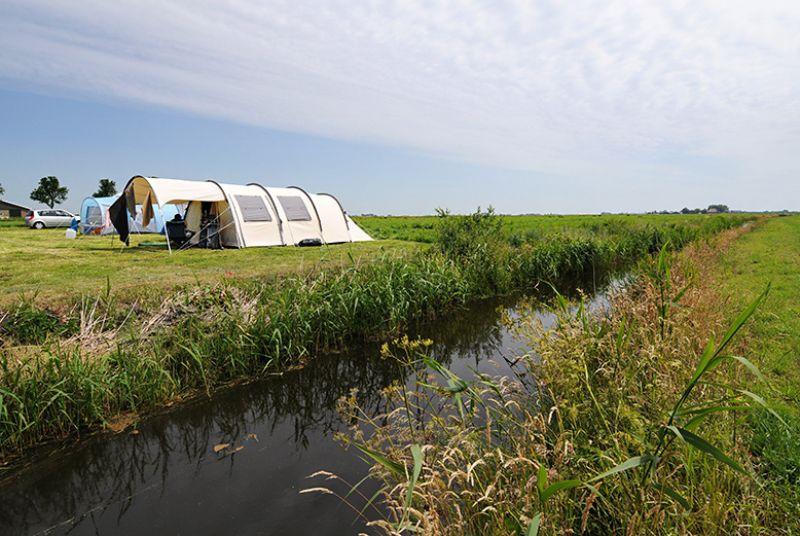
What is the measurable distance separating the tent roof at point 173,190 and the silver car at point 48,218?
19402 mm

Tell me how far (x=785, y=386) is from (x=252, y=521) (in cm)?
551

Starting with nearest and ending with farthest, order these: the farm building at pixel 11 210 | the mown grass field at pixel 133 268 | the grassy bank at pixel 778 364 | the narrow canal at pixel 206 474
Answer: the grassy bank at pixel 778 364, the narrow canal at pixel 206 474, the mown grass field at pixel 133 268, the farm building at pixel 11 210

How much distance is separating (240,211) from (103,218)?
1379 centimetres

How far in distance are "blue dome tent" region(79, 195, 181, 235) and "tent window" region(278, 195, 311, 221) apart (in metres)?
9.58

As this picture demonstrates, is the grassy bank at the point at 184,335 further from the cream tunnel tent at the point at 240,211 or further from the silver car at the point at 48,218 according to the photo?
the silver car at the point at 48,218

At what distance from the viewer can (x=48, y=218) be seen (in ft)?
102

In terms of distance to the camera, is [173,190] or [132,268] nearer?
[132,268]

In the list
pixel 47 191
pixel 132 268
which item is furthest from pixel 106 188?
pixel 132 268

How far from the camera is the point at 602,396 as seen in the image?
130 inches

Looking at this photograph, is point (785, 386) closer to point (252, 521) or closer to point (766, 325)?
point (766, 325)

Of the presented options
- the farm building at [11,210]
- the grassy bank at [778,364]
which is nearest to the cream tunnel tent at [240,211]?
the grassy bank at [778,364]

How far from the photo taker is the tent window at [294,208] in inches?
717

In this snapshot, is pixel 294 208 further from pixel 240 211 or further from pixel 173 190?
pixel 173 190

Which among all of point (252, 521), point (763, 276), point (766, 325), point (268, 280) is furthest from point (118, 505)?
point (763, 276)
